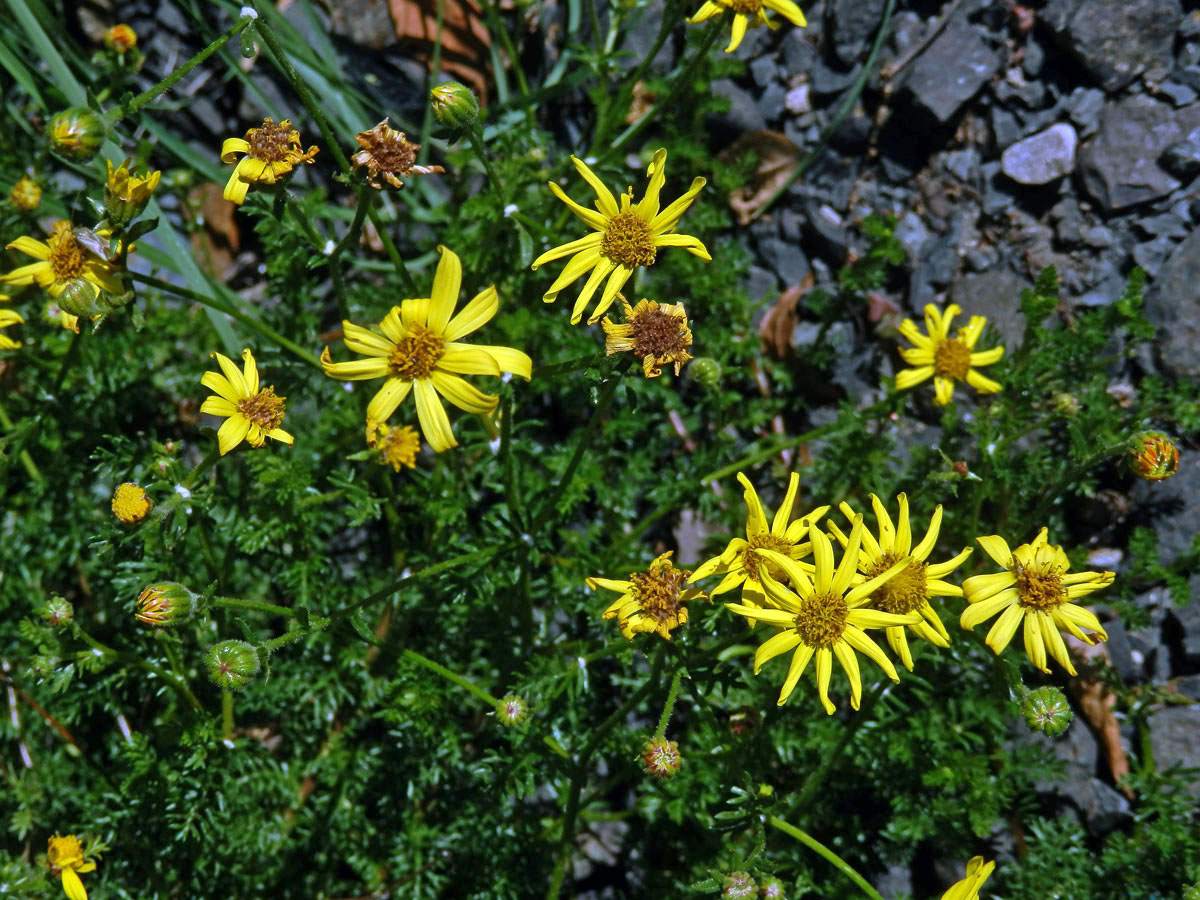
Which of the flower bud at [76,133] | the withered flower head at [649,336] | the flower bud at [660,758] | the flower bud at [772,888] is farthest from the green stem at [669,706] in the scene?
the flower bud at [76,133]

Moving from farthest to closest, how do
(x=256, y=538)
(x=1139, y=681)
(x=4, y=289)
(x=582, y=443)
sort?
(x=1139, y=681) < (x=4, y=289) < (x=256, y=538) < (x=582, y=443)

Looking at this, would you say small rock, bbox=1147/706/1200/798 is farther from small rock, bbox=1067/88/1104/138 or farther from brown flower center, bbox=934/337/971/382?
small rock, bbox=1067/88/1104/138

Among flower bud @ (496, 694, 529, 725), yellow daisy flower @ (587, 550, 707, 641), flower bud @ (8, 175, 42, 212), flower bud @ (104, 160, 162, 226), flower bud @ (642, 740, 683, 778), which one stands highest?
flower bud @ (8, 175, 42, 212)

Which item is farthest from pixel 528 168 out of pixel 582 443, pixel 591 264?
pixel 582 443

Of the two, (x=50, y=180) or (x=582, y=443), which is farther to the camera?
(x=50, y=180)

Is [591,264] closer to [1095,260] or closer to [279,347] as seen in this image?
[279,347]

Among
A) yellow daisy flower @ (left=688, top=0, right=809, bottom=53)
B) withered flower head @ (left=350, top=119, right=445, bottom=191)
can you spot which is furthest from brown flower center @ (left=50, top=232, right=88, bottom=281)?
yellow daisy flower @ (left=688, top=0, right=809, bottom=53)
